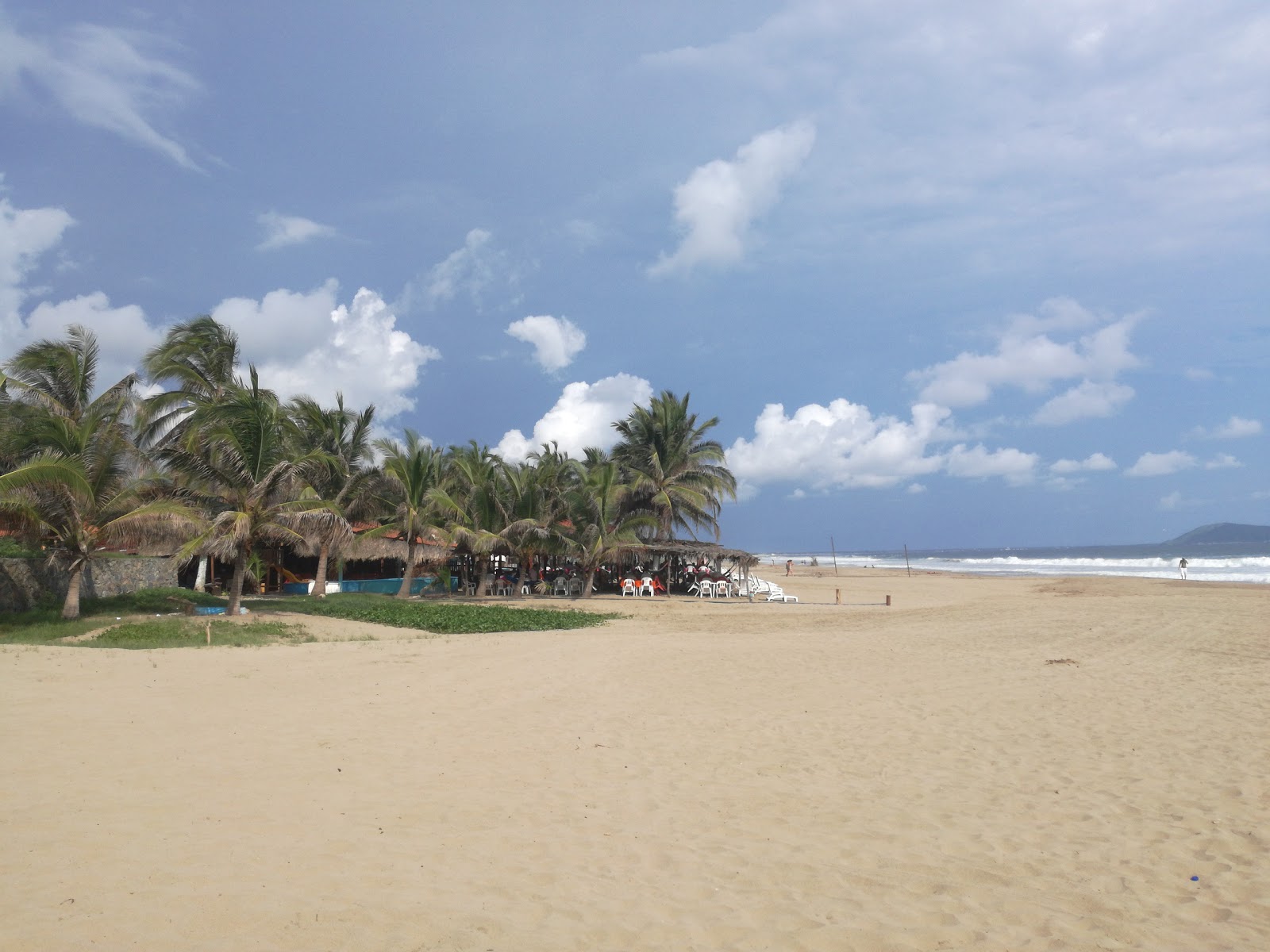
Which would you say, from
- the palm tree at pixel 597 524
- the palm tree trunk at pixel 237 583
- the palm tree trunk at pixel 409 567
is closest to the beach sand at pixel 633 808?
the palm tree trunk at pixel 237 583

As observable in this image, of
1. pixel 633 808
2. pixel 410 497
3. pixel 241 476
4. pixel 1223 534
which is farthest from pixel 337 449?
pixel 1223 534

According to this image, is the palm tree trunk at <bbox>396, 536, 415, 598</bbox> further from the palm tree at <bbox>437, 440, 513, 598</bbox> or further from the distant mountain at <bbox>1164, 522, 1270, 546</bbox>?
the distant mountain at <bbox>1164, 522, 1270, 546</bbox>

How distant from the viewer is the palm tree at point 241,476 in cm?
1602

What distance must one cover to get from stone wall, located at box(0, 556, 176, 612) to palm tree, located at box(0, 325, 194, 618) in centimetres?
37

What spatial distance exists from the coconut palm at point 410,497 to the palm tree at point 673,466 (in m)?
7.36

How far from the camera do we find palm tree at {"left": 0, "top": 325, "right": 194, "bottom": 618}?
14.0 m

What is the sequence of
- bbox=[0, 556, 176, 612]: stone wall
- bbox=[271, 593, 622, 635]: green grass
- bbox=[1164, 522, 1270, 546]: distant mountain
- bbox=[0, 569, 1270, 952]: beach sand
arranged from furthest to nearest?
1. bbox=[1164, 522, 1270, 546]: distant mountain
2. bbox=[271, 593, 622, 635]: green grass
3. bbox=[0, 556, 176, 612]: stone wall
4. bbox=[0, 569, 1270, 952]: beach sand

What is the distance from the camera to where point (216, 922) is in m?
3.31

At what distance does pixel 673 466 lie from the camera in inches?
1168

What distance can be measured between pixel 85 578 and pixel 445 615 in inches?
296

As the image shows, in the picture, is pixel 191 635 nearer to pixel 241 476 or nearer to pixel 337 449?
pixel 241 476

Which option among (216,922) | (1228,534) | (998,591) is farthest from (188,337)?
(1228,534)

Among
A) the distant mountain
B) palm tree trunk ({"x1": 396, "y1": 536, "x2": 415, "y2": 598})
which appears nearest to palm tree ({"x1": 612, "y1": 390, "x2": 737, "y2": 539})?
palm tree trunk ({"x1": 396, "y1": 536, "x2": 415, "y2": 598})

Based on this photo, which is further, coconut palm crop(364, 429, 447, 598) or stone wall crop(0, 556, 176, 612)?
coconut palm crop(364, 429, 447, 598)
